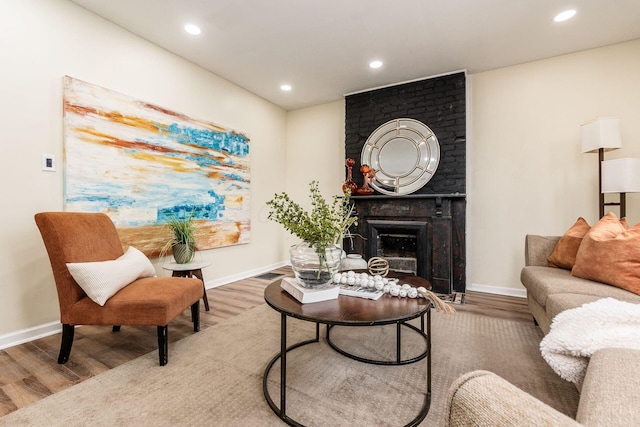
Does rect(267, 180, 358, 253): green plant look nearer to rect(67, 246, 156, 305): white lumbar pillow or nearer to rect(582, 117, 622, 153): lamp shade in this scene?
rect(67, 246, 156, 305): white lumbar pillow

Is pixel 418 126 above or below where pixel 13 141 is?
above

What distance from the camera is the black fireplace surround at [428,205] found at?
351cm

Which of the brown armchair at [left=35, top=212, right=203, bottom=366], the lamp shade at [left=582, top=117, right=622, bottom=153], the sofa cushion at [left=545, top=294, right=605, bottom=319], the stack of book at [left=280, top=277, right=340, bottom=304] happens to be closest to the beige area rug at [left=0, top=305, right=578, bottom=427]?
Result: the brown armchair at [left=35, top=212, right=203, bottom=366]

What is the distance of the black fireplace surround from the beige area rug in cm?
125

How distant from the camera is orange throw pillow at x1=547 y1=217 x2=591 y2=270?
229cm

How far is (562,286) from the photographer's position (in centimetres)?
189

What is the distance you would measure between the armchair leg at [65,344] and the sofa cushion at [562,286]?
2962 millimetres

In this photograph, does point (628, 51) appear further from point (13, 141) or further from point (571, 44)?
point (13, 141)

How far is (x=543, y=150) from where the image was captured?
335cm

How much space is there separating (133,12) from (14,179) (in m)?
1.63

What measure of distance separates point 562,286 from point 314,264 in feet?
5.25

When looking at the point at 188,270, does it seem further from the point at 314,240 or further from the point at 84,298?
the point at 314,240

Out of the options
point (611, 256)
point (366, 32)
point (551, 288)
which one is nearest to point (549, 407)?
point (551, 288)

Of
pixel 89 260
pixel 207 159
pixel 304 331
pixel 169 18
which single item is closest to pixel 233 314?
pixel 304 331
